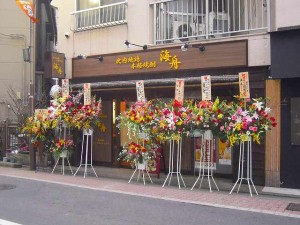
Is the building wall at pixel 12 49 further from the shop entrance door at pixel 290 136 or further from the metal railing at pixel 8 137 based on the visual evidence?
the shop entrance door at pixel 290 136

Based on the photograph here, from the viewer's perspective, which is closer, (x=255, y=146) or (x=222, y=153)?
(x=255, y=146)

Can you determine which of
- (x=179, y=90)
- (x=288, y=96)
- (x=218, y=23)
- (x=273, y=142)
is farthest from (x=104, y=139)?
(x=288, y=96)

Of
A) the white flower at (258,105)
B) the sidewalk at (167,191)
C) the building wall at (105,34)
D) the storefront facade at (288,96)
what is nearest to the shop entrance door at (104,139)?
the sidewalk at (167,191)

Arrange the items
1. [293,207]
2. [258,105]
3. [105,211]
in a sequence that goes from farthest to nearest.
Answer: [258,105] < [293,207] < [105,211]

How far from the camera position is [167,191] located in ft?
35.5

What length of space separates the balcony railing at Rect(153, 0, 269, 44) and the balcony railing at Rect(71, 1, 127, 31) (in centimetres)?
143

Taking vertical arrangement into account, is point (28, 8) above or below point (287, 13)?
above

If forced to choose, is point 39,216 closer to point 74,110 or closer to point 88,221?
point 88,221

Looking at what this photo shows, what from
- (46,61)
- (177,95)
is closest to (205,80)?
(177,95)

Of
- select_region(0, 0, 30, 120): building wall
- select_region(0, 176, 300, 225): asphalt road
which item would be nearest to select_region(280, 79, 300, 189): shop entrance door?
select_region(0, 176, 300, 225): asphalt road

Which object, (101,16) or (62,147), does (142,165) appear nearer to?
(62,147)

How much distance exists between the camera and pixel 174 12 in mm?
13977

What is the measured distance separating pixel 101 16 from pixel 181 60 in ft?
13.8

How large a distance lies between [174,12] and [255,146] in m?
5.24
